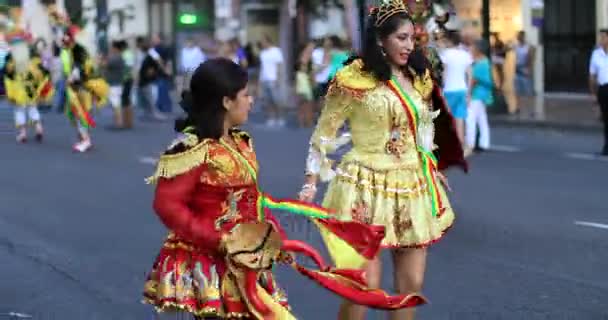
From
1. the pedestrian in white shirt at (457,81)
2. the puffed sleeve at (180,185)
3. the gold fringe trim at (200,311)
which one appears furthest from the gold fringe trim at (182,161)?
the pedestrian in white shirt at (457,81)

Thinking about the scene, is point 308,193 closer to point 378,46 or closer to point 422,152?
point 422,152

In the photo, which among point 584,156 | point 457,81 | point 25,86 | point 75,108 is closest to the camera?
point 457,81

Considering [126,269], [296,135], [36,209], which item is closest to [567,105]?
Answer: [296,135]

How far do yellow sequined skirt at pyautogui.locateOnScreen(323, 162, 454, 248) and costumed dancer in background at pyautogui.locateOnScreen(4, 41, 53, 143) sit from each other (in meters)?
13.6

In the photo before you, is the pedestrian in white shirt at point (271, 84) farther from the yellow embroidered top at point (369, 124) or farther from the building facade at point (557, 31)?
the yellow embroidered top at point (369, 124)

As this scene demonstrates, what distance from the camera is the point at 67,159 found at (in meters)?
16.4

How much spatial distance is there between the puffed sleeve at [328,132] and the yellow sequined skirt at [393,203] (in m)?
0.17

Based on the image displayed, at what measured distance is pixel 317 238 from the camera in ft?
30.9

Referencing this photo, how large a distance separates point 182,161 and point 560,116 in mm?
17953

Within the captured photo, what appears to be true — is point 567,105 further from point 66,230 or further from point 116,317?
point 116,317

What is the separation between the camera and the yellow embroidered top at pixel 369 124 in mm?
5566

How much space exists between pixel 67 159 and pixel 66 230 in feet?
19.8

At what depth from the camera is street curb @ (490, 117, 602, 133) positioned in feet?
64.0

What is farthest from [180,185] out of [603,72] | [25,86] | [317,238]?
[25,86]
